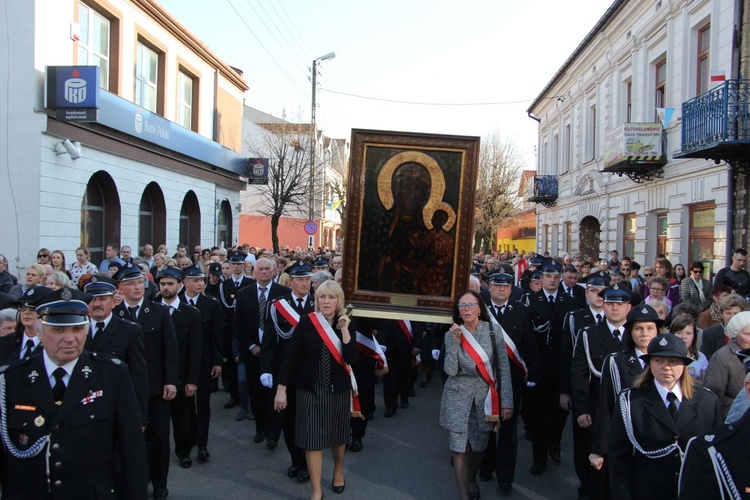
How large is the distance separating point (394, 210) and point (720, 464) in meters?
3.12

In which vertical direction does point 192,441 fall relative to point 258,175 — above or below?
below

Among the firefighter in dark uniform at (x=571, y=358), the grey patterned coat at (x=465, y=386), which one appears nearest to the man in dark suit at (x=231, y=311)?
the grey patterned coat at (x=465, y=386)

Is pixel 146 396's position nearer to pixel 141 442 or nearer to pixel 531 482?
pixel 141 442

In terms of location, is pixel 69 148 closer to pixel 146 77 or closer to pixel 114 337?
pixel 146 77

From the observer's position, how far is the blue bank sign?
13.0 metres

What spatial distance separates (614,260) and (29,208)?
13443mm

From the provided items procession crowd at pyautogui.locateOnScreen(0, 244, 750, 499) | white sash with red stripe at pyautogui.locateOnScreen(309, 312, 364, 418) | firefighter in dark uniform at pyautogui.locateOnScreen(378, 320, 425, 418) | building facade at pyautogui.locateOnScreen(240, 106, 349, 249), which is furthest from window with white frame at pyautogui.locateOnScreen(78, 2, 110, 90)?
white sash with red stripe at pyautogui.locateOnScreen(309, 312, 364, 418)

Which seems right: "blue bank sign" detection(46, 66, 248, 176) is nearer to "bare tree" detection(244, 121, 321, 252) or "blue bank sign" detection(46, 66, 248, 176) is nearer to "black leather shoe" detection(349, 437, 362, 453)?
"bare tree" detection(244, 121, 321, 252)

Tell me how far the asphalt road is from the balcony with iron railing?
6956mm

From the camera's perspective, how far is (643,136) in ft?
51.2

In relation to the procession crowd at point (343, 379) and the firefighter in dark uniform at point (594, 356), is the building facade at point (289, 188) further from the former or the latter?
the firefighter in dark uniform at point (594, 356)

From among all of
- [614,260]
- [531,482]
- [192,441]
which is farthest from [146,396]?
[614,260]

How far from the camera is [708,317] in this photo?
22.0ft

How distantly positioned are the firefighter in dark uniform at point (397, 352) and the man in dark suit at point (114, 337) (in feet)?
13.1
